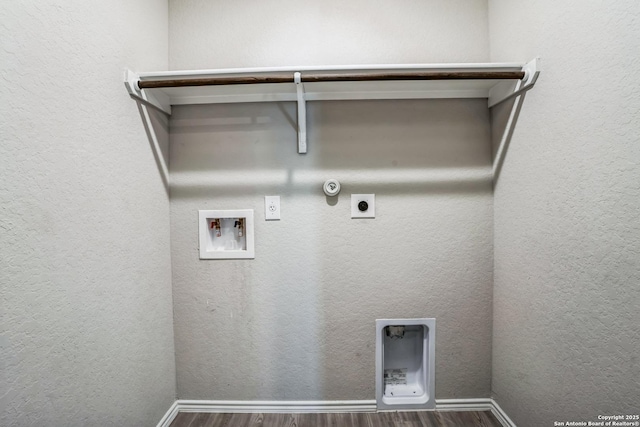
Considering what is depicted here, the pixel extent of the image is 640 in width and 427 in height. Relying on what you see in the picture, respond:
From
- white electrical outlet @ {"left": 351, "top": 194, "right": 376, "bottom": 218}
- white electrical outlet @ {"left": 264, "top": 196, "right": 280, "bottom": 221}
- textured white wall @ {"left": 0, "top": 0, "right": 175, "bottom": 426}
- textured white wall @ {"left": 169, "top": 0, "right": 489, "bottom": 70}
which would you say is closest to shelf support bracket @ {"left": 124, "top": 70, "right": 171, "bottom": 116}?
textured white wall @ {"left": 0, "top": 0, "right": 175, "bottom": 426}

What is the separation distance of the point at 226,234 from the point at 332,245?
58 cm

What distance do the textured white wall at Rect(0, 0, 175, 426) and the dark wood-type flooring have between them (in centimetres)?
22

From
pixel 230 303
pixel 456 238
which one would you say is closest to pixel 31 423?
pixel 230 303

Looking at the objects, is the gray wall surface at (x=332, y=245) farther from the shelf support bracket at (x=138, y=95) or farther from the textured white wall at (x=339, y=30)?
the textured white wall at (x=339, y=30)

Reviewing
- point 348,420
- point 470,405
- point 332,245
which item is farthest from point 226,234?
point 470,405

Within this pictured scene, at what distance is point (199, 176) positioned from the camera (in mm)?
1300

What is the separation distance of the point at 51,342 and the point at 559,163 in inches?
70.0

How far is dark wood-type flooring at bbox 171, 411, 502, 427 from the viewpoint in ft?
4.07

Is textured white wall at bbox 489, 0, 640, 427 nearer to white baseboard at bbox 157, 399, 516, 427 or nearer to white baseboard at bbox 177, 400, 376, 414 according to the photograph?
white baseboard at bbox 157, 399, 516, 427

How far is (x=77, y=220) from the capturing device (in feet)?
2.64

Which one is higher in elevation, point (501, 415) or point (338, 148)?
point (338, 148)

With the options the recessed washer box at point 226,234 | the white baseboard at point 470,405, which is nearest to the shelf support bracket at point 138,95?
the recessed washer box at point 226,234

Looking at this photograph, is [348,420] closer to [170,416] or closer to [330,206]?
[170,416]

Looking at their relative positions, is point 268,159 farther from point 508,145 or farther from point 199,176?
point 508,145
